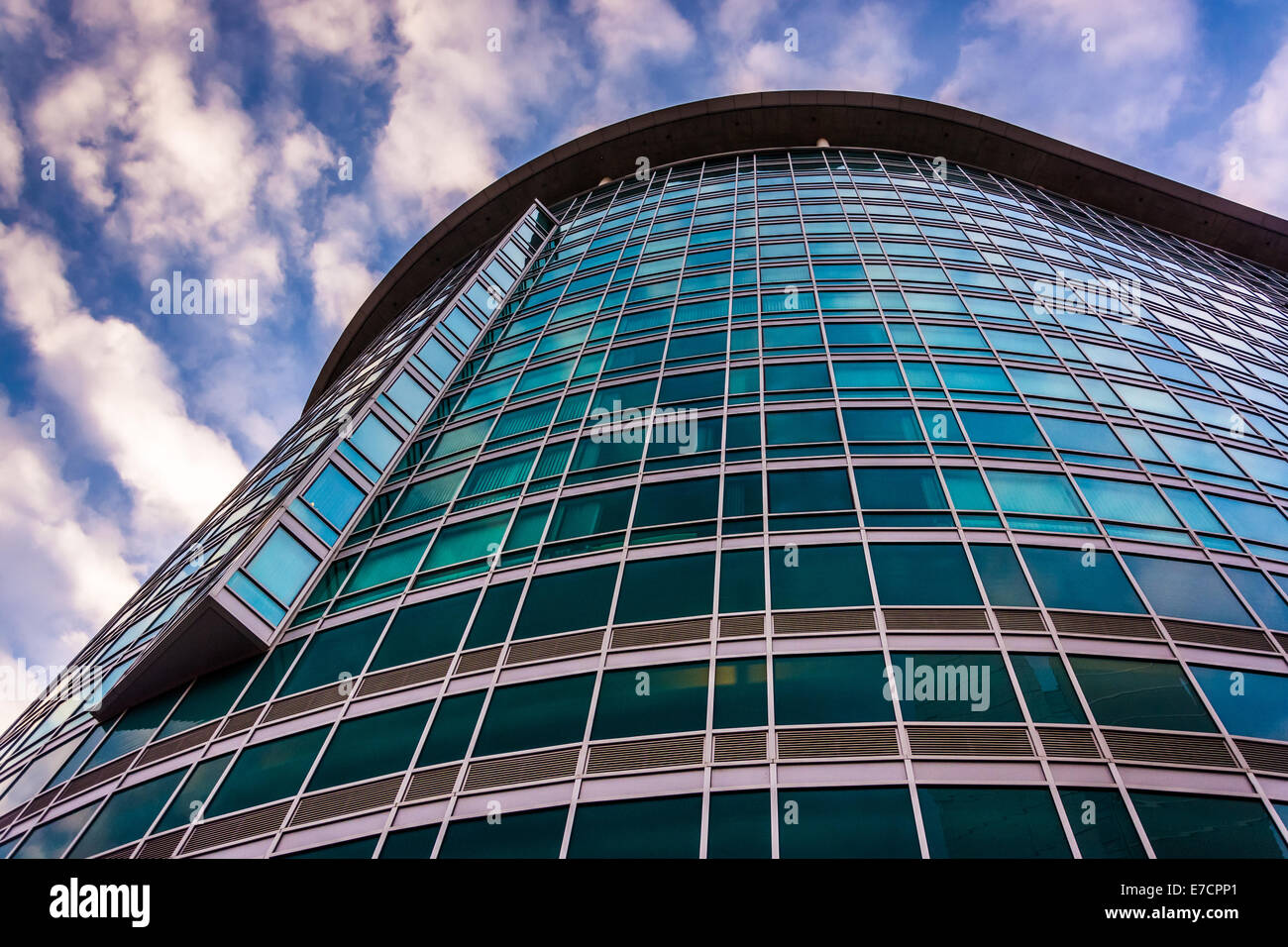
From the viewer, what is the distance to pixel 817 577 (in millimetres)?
16750

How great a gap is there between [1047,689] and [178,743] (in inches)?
609

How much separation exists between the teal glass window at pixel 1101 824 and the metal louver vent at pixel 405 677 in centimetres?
1020

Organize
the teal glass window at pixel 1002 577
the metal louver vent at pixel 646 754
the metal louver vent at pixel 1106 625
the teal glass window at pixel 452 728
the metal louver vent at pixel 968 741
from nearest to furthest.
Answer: the metal louver vent at pixel 968 741, the metal louver vent at pixel 646 754, the teal glass window at pixel 452 728, the metal louver vent at pixel 1106 625, the teal glass window at pixel 1002 577

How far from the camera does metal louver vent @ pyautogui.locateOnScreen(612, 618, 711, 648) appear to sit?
16.0 m

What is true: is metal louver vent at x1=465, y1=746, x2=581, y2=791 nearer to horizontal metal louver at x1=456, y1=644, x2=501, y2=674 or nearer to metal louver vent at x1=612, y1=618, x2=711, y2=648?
horizontal metal louver at x1=456, y1=644, x2=501, y2=674

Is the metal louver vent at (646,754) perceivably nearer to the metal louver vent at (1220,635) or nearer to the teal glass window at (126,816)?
the teal glass window at (126,816)

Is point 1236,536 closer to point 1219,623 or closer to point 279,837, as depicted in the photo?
point 1219,623

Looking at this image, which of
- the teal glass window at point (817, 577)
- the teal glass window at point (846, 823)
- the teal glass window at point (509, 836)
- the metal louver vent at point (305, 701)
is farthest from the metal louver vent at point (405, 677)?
the teal glass window at point (846, 823)

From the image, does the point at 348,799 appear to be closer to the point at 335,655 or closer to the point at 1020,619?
the point at 335,655

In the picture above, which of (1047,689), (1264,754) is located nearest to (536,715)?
(1047,689)

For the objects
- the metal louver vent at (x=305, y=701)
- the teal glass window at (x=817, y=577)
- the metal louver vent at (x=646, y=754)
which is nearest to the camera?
the metal louver vent at (x=646, y=754)

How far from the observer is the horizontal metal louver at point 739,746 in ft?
44.8

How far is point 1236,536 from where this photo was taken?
18141mm

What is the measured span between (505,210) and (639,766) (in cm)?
4061
